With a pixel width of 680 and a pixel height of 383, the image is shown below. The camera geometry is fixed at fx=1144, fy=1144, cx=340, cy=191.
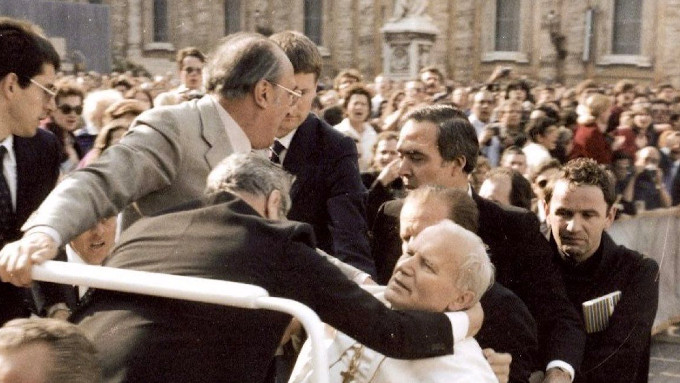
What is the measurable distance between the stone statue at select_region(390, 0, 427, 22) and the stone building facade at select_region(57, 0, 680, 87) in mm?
1198

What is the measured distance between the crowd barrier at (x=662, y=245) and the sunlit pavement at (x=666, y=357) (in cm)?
10

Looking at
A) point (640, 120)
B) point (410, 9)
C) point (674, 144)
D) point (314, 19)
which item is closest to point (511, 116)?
point (674, 144)

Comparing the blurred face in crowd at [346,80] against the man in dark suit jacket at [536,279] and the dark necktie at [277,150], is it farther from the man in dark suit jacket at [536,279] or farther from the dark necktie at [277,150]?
the man in dark suit jacket at [536,279]

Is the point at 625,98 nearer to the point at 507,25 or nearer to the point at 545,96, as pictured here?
the point at 545,96

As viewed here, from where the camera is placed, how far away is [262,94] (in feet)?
12.9

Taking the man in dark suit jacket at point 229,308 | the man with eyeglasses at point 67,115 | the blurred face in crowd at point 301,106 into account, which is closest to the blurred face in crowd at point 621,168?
the man with eyeglasses at point 67,115

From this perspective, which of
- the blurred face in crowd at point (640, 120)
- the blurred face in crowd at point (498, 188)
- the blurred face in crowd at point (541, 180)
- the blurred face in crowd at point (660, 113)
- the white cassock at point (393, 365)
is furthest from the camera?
the blurred face in crowd at point (660, 113)

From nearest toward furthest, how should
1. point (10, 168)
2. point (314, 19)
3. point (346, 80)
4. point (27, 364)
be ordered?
point (27, 364) < point (10, 168) < point (346, 80) < point (314, 19)

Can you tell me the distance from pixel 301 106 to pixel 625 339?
1623mm

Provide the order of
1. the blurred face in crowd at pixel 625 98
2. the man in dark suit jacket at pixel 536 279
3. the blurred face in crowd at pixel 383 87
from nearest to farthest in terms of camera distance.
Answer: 1. the man in dark suit jacket at pixel 536 279
2. the blurred face in crowd at pixel 625 98
3. the blurred face in crowd at pixel 383 87

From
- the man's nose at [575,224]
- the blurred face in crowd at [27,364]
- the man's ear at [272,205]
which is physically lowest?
the man's nose at [575,224]

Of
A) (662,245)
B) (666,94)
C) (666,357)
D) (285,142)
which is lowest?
(666,357)

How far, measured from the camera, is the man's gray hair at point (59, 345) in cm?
255

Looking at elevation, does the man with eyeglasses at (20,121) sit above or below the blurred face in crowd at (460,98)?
above
